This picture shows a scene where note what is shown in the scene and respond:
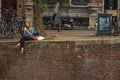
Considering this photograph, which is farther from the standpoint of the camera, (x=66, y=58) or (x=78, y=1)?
(x=78, y=1)

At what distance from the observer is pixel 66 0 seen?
82.6 feet

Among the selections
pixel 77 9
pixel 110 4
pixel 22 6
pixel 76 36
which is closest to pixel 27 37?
pixel 76 36

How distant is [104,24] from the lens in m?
18.2

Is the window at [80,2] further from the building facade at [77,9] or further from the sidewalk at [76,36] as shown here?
the sidewalk at [76,36]

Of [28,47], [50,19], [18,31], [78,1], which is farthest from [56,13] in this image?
[28,47]

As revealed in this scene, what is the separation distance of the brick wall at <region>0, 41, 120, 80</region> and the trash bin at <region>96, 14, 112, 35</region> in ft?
8.28

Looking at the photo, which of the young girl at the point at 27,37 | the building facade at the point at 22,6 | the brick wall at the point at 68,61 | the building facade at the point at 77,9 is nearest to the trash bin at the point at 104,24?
the brick wall at the point at 68,61

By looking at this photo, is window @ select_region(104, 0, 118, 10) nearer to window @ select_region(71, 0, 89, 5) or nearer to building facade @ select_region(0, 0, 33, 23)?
window @ select_region(71, 0, 89, 5)

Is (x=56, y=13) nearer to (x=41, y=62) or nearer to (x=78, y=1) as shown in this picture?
(x=78, y=1)

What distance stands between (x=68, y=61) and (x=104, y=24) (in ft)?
10.5

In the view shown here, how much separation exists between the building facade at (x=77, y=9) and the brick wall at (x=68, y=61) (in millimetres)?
12086

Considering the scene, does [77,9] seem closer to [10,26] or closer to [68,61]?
[10,26]

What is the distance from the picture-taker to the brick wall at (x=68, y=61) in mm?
15523

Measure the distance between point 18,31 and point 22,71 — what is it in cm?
325
